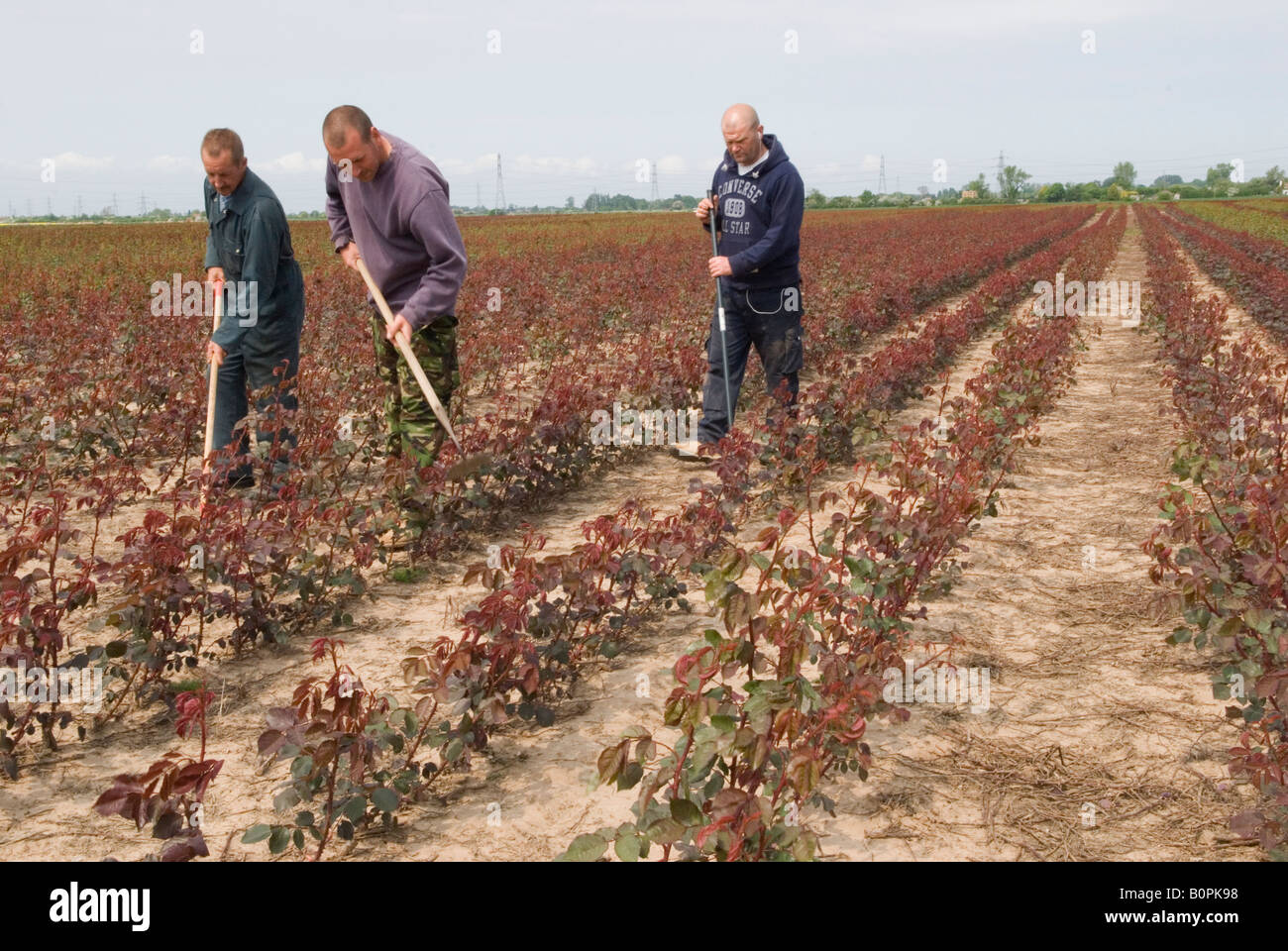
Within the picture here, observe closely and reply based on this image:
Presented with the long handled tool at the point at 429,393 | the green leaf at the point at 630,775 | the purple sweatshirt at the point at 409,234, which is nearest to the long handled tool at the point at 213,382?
the purple sweatshirt at the point at 409,234

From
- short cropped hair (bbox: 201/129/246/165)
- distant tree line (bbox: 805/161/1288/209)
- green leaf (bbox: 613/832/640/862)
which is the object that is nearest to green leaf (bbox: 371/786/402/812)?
green leaf (bbox: 613/832/640/862)

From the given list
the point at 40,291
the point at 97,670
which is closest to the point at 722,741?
the point at 97,670

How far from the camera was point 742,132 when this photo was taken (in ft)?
19.1

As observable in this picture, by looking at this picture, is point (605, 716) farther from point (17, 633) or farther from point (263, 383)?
point (263, 383)

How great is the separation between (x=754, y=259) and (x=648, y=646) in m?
2.71

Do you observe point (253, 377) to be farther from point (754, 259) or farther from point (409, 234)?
point (754, 259)

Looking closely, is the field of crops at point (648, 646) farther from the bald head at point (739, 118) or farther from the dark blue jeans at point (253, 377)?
the bald head at point (739, 118)

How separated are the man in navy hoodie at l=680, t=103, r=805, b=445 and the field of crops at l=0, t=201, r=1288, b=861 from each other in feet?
1.48

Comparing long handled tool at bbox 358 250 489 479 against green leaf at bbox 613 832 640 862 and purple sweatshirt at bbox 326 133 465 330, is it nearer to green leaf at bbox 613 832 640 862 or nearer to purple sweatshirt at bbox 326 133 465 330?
purple sweatshirt at bbox 326 133 465 330

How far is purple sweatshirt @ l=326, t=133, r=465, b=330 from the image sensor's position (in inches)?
176

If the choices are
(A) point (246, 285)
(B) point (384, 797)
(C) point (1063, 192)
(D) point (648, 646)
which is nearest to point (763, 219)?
(A) point (246, 285)

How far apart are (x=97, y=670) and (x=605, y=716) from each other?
1767mm
